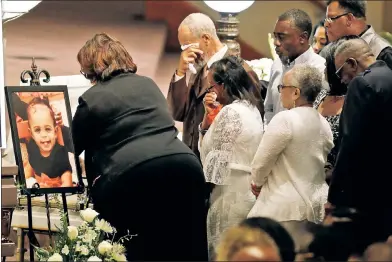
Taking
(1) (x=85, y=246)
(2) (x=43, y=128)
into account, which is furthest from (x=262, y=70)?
(1) (x=85, y=246)

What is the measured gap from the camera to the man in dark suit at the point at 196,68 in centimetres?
666

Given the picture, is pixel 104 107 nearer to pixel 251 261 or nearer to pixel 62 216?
pixel 62 216

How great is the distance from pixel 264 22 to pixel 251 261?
9.78 meters

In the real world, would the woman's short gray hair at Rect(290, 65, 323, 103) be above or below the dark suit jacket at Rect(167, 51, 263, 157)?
above

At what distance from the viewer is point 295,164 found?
5.49 metres

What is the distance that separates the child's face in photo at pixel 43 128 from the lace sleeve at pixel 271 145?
1049 millimetres

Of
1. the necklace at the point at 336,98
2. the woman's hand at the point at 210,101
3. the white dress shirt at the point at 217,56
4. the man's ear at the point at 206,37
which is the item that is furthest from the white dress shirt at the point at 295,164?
the man's ear at the point at 206,37

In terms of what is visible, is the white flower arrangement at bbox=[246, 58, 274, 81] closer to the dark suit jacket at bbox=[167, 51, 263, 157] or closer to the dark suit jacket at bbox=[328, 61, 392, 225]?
the dark suit jacket at bbox=[167, 51, 263, 157]

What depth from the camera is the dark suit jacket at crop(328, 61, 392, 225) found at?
16.7ft

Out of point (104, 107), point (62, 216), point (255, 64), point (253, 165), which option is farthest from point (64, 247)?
point (255, 64)

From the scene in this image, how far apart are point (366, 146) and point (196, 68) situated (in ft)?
6.30

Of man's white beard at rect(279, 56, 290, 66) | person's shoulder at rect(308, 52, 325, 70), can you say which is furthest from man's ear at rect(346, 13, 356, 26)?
man's white beard at rect(279, 56, 290, 66)

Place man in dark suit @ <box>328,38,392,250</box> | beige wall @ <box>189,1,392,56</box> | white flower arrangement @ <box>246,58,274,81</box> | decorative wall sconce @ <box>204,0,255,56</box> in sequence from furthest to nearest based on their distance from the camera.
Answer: beige wall @ <box>189,1,392,56</box>
decorative wall sconce @ <box>204,0,255,56</box>
white flower arrangement @ <box>246,58,274,81</box>
man in dark suit @ <box>328,38,392,250</box>

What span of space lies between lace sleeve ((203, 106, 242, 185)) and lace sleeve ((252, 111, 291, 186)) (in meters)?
0.29
